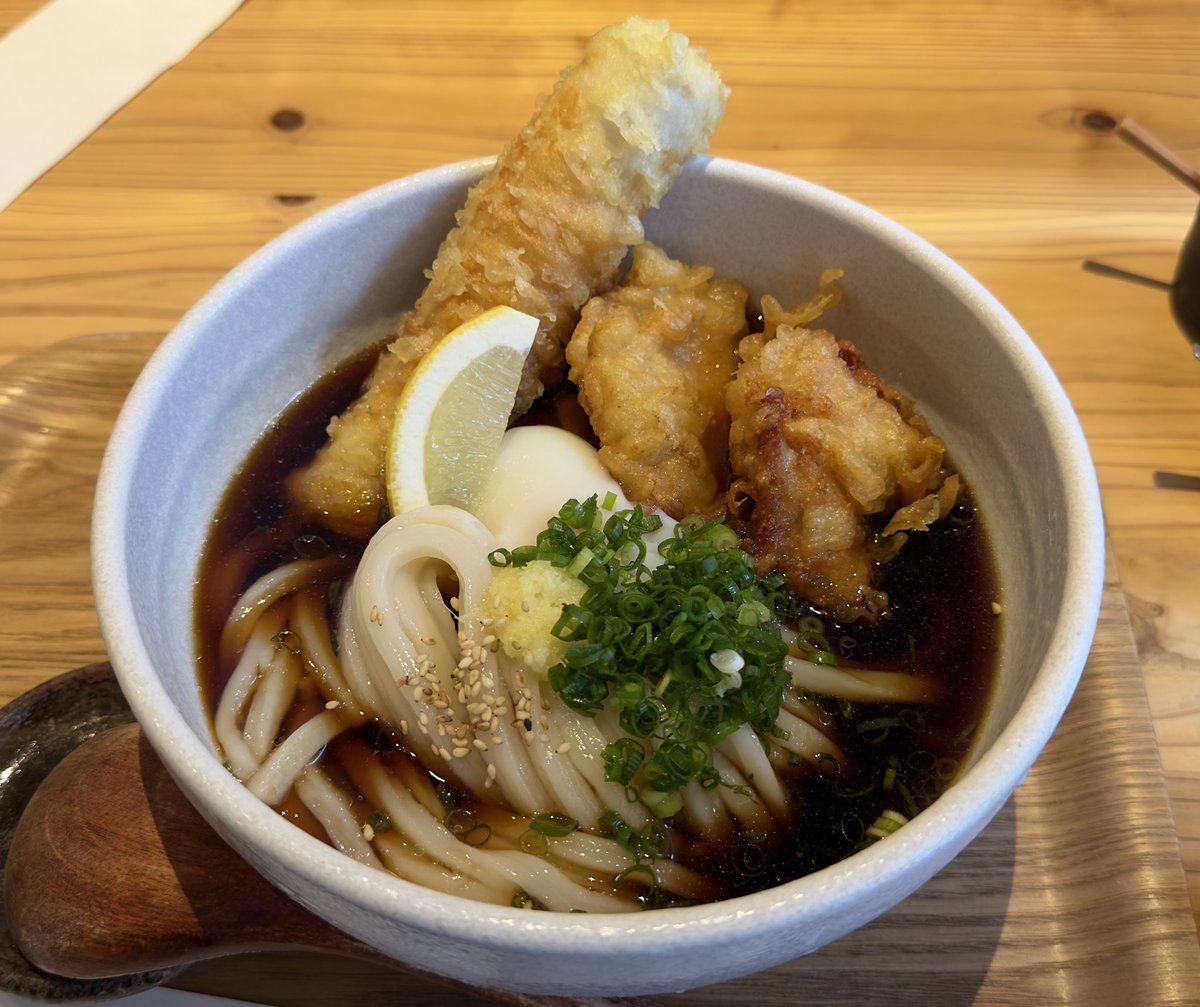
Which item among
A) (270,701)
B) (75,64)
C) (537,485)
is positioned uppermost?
(75,64)

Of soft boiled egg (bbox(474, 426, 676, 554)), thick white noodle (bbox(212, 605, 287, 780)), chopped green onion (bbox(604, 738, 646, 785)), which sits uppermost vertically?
soft boiled egg (bbox(474, 426, 676, 554))

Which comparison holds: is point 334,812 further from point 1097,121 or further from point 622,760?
point 1097,121

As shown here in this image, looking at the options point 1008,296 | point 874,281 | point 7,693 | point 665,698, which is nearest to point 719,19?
point 1008,296

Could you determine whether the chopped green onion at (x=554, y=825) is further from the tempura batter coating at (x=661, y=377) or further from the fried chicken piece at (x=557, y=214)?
the fried chicken piece at (x=557, y=214)

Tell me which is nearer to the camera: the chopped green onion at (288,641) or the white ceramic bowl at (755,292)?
the white ceramic bowl at (755,292)

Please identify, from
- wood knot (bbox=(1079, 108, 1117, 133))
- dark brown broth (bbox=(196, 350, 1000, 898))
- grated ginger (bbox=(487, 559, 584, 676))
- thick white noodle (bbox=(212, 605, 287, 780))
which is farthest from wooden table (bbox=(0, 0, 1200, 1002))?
grated ginger (bbox=(487, 559, 584, 676))

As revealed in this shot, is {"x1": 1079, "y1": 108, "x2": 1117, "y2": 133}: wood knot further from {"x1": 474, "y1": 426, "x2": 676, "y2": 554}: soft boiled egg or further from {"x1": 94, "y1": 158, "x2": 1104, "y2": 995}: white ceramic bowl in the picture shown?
{"x1": 474, "y1": 426, "x2": 676, "y2": 554}: soft boiled egg

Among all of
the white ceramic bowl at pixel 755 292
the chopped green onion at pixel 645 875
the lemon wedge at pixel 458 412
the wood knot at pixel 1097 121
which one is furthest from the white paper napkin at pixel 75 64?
the wood knot at pixel 1097 121

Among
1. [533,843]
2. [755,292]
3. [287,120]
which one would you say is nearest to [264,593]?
[533,843]
